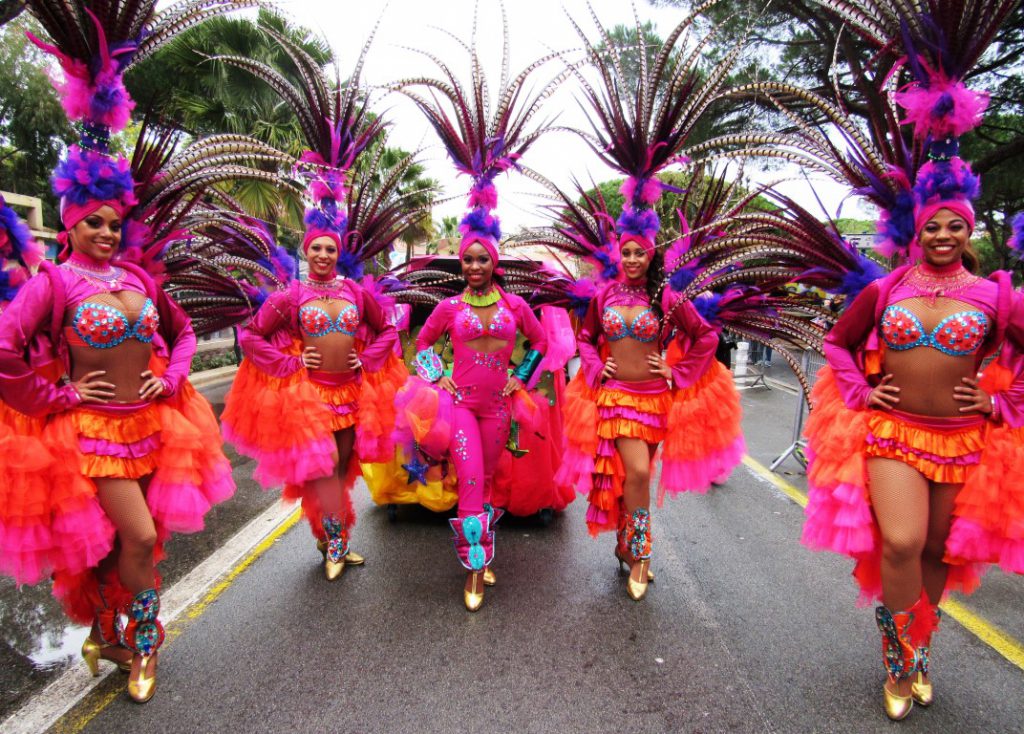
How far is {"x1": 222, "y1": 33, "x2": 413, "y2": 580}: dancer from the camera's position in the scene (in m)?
3.65

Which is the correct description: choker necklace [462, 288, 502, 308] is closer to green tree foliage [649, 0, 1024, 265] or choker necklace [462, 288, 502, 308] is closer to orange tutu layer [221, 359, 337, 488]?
orange tutu layer [221, 359, 337, 488]

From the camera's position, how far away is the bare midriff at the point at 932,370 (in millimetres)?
2500

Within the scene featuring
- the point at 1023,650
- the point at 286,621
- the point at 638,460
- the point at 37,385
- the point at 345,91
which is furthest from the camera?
the point at 345,91

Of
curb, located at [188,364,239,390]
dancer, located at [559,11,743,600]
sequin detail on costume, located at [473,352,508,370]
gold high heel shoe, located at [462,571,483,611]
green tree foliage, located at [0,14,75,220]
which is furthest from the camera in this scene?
green tree foliage, located at [0,14,75,220]

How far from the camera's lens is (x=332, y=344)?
3.82 metres

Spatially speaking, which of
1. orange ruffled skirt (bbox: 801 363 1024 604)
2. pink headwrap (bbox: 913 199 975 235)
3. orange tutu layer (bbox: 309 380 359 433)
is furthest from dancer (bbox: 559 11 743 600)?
orange tutu layer (bbox: 309 380 359 433)

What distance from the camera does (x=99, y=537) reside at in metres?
2.57

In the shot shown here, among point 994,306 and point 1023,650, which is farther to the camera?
point 1023,650

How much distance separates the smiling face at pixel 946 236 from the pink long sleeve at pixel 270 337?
329 centimetres

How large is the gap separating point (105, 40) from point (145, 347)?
4.28 ft

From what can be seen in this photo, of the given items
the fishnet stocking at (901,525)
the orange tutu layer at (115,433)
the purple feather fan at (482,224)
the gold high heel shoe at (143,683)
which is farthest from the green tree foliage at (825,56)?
the gold high heel shoe at (143,683)

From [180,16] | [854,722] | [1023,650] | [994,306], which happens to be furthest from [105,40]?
[1023,650]

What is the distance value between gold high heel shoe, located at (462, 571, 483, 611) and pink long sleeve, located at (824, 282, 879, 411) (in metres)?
2.15

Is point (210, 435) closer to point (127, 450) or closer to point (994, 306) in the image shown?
point (127, 450)
